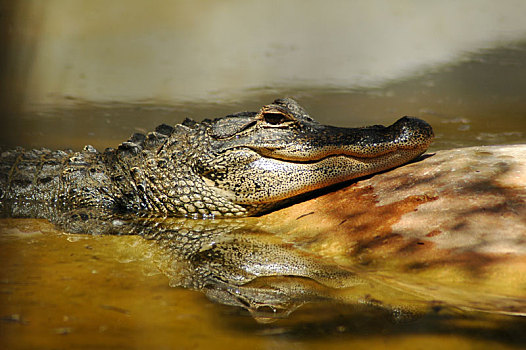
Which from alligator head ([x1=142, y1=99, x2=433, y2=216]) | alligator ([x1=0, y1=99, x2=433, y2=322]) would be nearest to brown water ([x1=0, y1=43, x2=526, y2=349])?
alligator ([x1=0, y1=99, x2=433, y2=322])

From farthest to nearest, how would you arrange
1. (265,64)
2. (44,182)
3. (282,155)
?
(265,64), (44,182), (282,155)

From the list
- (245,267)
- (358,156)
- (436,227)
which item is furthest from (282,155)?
(436,227)

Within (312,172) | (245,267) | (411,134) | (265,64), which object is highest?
(265,64)

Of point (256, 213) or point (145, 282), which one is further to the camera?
point (256, 213)

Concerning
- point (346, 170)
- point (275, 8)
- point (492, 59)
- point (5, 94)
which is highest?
point (275, 8)

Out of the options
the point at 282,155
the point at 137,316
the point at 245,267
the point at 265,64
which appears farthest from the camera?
the point at 265,64

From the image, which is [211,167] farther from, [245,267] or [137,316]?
[137,316]

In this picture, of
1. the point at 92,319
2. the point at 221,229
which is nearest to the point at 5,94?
the point at 221,229

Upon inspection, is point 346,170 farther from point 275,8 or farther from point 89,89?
point 275,8
